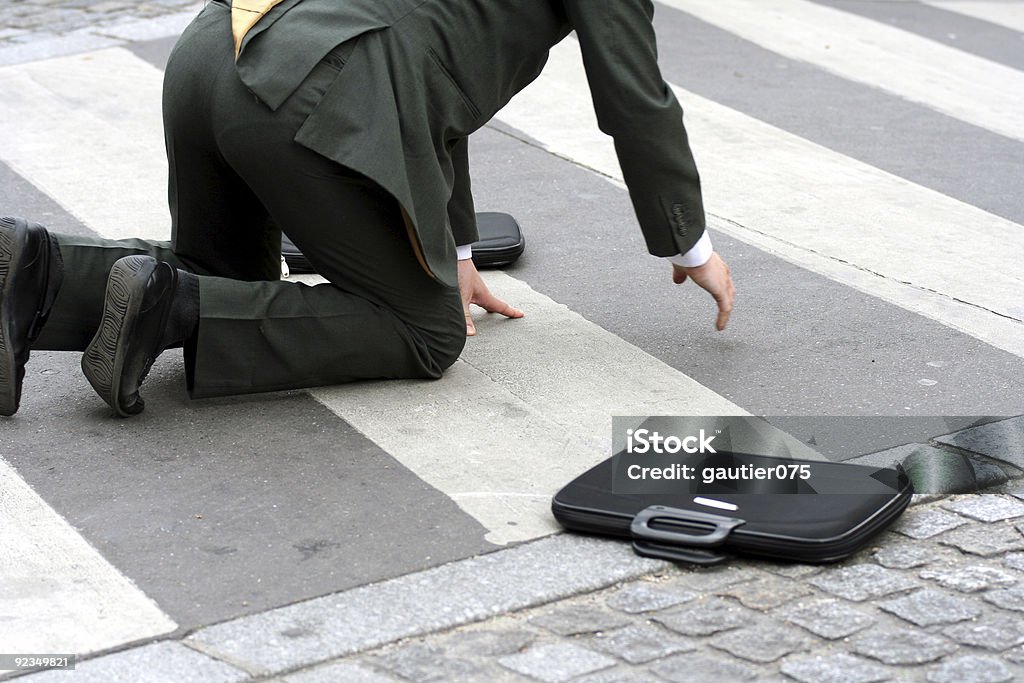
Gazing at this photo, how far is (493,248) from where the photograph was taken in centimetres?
394

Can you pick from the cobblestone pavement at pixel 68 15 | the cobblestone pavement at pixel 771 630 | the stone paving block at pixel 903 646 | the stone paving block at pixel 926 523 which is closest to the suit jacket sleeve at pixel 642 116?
the stone paving block at pixel 926 523

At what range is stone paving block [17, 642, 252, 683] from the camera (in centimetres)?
212

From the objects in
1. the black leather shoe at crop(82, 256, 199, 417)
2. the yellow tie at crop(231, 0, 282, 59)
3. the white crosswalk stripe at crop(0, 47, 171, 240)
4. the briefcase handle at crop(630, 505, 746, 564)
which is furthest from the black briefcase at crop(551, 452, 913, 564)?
the white crosswalk stripe at crop(0, 47, 171, 240)

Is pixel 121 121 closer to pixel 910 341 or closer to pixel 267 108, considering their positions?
pixel 267 108

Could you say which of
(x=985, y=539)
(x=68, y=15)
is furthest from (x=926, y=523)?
(x=68, y=15)

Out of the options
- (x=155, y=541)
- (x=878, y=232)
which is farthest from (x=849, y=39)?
(x=155, y=541)

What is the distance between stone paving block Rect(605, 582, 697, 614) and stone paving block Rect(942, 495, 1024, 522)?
64cm

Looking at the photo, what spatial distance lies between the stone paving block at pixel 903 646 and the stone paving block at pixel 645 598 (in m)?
0.29

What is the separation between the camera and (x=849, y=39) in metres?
6.53

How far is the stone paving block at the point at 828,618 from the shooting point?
2.29 metres

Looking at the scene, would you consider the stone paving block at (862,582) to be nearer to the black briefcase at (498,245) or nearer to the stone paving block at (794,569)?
the stone paving block at (794,569)

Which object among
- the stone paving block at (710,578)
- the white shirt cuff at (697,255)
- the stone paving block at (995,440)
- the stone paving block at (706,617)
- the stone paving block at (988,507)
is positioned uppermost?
the white shirt cuff at (697,255)

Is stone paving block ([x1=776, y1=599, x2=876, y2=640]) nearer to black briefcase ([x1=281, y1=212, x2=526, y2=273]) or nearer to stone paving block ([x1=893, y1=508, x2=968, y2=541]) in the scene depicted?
stone paving block ([x1=893, y1=508, x2=968, y2=541])

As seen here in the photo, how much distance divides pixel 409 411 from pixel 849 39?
4.16 meters
